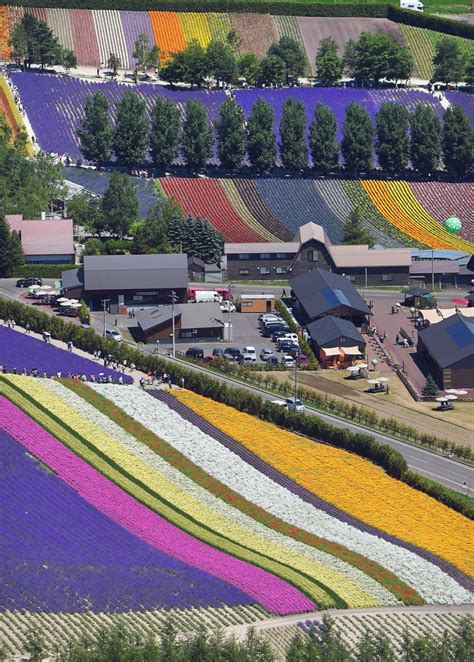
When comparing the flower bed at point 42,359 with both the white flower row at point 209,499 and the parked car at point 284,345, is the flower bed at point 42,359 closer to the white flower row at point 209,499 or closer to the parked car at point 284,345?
the white flower row at point 209,499

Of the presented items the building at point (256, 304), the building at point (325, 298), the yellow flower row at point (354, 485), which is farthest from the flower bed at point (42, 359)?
the building at point (325, 298)

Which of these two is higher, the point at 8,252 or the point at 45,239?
the point at 45,239

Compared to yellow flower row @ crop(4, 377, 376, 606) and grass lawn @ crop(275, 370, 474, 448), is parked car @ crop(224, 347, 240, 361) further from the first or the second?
yellow flower row @ crop(4, 377, 376, 606)

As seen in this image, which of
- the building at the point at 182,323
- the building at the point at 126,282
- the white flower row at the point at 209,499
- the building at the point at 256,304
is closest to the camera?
the white flower row at the point at 209,499

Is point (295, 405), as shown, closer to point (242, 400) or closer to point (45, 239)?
point (242, 400)

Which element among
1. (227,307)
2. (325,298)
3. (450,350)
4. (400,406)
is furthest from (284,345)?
(400,406)

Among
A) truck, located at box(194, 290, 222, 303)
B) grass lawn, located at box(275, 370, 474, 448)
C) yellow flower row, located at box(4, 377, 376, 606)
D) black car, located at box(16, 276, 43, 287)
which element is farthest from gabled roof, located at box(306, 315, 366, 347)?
yellow flower row, located at box(4, 377, 376, 606)

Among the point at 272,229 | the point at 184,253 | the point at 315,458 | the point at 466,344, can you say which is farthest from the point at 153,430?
the point at 272,229
